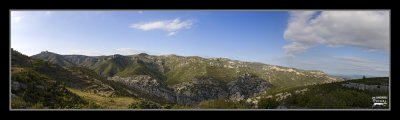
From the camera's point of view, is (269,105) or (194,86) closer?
(269,105)

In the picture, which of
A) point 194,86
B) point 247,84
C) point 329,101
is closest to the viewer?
point 329,101

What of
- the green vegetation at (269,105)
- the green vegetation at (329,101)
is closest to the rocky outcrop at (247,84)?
the green vegetation at (329,101)

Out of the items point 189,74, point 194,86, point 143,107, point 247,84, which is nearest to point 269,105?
point 143,107

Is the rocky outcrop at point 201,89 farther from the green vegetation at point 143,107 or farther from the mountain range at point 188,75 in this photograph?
the green vegetation at point 143,107

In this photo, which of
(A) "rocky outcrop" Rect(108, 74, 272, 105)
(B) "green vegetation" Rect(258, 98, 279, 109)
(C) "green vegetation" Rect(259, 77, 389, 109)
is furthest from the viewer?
(A) "rocky outcrop" Rect(108, 74, 272, 105)

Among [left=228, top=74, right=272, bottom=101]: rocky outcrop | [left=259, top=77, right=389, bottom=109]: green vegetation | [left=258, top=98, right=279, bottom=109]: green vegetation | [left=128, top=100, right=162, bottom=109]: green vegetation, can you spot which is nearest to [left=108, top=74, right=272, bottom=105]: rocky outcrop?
[left=228, top=74, right=272, bottom=101]: rocky outcrop

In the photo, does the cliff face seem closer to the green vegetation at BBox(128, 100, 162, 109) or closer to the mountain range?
the mountain range

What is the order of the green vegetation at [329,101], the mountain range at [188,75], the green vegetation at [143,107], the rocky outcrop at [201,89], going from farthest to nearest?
the rocky outcrop at [201,89]
the mountain range at [188,75]
the green vegetation at [143,107]
the green vegetation at [329,101]

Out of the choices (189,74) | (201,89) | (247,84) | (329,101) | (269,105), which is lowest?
(201,89)

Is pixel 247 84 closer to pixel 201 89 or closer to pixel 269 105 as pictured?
pixel 201 89

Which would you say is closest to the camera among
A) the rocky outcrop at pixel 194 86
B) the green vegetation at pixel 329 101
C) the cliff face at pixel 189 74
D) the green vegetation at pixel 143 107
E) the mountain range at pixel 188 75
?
the green vegetation at pixel 329 101
